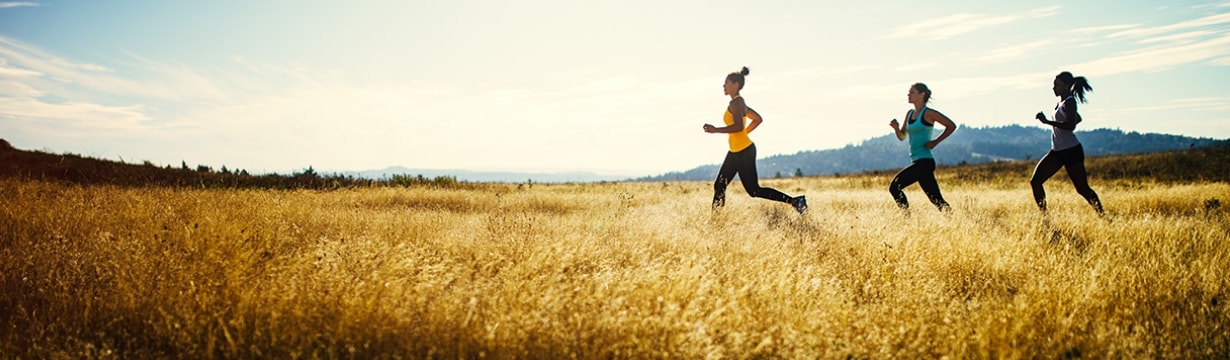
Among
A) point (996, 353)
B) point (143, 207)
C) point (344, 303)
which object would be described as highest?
point (143, 207)

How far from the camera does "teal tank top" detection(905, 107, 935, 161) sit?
25.1ft

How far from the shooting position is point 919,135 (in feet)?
25.3

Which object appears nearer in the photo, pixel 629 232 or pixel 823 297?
pixel 823 297

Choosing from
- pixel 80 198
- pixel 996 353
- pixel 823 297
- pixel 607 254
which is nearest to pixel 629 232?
pixel 607 254

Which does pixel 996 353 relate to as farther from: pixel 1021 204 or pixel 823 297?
pixel 1021 204

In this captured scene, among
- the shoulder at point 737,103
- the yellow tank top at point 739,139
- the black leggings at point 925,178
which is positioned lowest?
the black leggings at point 925,178

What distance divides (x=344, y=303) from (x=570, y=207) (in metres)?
7.42

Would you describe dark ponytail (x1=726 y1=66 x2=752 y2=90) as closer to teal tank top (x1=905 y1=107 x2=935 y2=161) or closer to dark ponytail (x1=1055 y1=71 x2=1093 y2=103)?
teal tank top (x1=905 y1=107 x2=935 y2=161)

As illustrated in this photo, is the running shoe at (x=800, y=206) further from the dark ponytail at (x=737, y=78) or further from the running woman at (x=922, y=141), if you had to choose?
the dark ponytail at (x=737, y=78)

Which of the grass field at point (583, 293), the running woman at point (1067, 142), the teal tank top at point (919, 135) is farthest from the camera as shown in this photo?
the teal tank top at point (919, 135)

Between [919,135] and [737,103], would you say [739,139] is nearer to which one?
[737,103]

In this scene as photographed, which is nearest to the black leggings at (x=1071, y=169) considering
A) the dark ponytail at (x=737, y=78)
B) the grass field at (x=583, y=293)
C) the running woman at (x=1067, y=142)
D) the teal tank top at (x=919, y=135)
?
the running woman at (x=1067, y=142)

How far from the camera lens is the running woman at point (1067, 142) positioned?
7258 millimetres

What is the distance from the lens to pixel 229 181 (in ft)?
44.2
